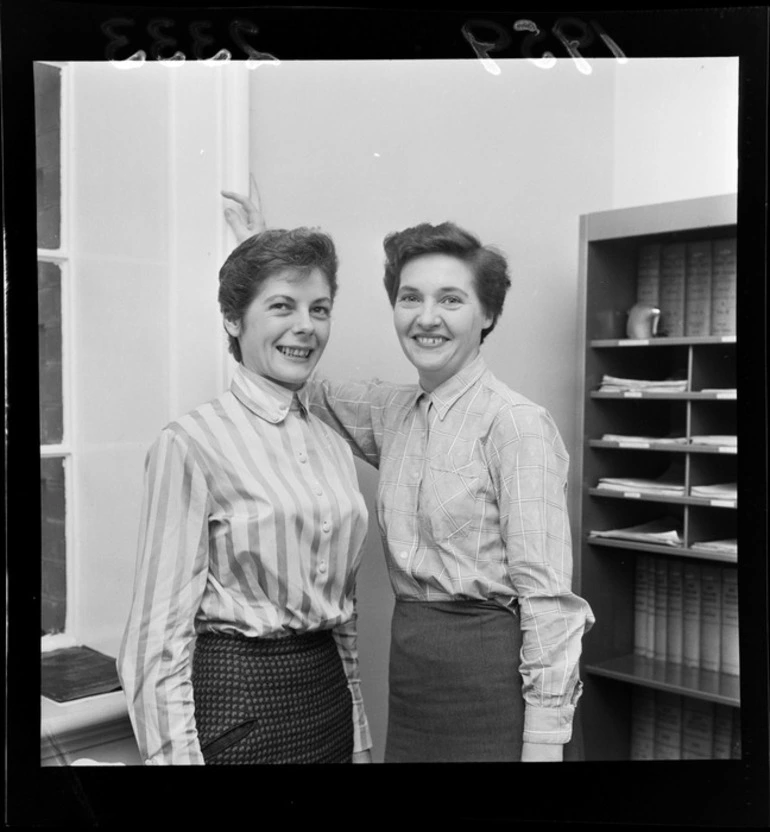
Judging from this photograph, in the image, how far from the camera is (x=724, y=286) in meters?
1.58

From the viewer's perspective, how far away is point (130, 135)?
1452mm

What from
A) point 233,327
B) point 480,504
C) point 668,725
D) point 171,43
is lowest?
point 668,725

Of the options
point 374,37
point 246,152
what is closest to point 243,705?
point 246,152

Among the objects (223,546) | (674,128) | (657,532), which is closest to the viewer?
(223,546)

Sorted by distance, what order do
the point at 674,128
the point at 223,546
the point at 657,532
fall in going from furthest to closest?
the point at 657,532
the point at 674,128
the point at 223,546

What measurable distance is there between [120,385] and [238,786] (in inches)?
29.4

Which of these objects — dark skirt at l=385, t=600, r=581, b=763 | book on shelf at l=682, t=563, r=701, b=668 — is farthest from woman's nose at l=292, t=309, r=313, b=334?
book on shelf at l=682, t=563, r=701, b=668

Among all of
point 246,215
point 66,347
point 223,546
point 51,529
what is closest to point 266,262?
point 246,215

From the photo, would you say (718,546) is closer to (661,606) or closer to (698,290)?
(661,606)

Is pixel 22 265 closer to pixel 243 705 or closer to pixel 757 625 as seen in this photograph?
pixel 243 705

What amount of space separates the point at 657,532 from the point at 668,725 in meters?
0.38

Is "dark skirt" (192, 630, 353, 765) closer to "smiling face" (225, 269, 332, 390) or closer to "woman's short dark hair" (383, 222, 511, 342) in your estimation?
"smiling face" (225, 269, 332, 390)

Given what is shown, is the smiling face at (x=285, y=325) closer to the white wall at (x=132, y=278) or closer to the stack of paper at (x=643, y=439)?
the white wall at (x=132, y=278)

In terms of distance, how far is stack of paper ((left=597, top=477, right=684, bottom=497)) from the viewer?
63.0 inches
